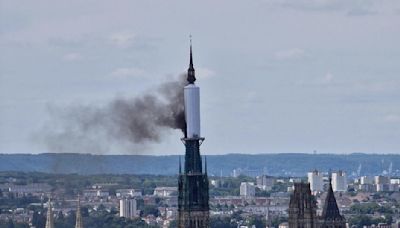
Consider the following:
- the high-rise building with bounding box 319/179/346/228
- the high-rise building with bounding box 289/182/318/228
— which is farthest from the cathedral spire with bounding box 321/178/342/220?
the high-rise building with bounding box 289/182/318/228

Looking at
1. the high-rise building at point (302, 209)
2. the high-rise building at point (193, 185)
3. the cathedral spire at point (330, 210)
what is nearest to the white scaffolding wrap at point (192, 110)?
the high-rise building at point (193, 185)

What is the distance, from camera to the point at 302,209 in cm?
7925

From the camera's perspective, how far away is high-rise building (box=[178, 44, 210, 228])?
7000cm

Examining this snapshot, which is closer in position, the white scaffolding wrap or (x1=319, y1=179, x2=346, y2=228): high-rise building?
the white scaffolding wrap

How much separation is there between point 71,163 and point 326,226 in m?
14.4

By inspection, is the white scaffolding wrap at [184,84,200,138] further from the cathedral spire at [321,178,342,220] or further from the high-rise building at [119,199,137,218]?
the high-rise building at [119,199,137,218]

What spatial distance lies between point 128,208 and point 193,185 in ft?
345

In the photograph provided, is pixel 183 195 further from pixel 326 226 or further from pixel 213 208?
pixel 213 208

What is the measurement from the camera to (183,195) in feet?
230

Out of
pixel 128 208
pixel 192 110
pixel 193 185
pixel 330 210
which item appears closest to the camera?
pixel 193 185

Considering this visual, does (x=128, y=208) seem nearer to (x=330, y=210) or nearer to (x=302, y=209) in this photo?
(x=330, y=210)

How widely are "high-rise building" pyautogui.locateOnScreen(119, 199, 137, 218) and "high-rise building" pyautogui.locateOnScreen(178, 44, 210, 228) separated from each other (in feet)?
314

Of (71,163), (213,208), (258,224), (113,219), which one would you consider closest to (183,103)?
(71,163)

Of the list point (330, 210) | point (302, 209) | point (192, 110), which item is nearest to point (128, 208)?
point (330, 210)
